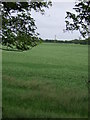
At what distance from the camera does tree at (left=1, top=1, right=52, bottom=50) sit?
10703 millimetres

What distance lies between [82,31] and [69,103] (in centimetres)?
305

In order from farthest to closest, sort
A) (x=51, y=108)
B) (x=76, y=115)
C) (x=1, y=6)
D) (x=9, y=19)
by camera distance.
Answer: (x=9, y=19), (x=1, y=6), (x=51, y=108), (x=76, y=115)

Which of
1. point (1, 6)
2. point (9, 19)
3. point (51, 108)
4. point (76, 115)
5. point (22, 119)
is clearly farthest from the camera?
point (9, 19)

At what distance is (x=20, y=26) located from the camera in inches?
449

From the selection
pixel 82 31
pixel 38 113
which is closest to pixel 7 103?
pixel 38 113

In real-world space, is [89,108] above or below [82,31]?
below

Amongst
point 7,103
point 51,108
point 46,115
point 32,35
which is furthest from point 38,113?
point 32,35

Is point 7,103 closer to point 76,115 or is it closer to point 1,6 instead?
point 76,115

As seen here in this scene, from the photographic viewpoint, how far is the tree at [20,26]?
35.1ft

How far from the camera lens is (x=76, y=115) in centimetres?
809

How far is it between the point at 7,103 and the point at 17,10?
362cm

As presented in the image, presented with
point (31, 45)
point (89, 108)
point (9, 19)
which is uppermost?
point (9, 19)

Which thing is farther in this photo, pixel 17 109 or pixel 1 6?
pixel 1 6

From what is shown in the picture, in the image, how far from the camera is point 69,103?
9.55 m
